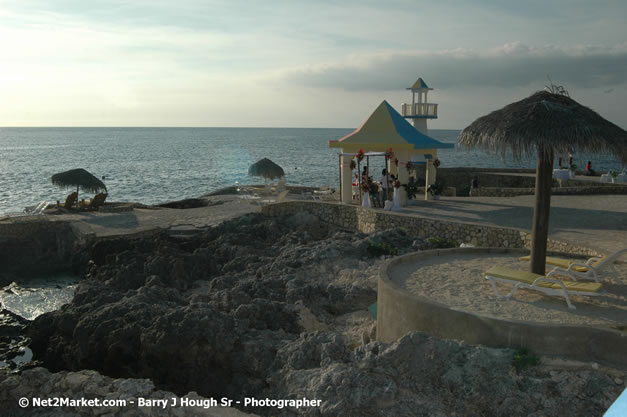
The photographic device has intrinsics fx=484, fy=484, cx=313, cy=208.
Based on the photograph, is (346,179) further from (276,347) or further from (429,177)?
(276,347)

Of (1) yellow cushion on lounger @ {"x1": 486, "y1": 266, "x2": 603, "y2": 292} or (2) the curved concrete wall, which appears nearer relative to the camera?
(2) the curved concrete wall

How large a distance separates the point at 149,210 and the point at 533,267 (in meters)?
16.3

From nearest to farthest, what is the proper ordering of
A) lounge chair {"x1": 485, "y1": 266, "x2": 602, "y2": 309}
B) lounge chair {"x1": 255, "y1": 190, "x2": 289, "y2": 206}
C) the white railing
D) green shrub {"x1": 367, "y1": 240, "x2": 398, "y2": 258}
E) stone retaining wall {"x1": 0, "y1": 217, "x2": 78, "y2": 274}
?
lounge chair {"x1": 485, "y1": 266, "x2": 602, "y2": 309}
green shrub {"x1": 367, "y1": 240, "x2": 398, "y2": 258}
stone retaining wall {"x1": 0, "y1": 217, "x2": 78, "y2": 274}
lounge chair {"x1": 255, "y1": 190, "x2": 289, "y2": 206}
the white railing

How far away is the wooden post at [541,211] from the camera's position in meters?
7.64

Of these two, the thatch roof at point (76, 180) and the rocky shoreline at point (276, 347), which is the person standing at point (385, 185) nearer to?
the rocky shoreline at point (276, 347)

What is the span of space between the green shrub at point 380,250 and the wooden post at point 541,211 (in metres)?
5.01

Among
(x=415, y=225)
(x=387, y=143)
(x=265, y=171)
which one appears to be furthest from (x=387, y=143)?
(x=265, y=171)

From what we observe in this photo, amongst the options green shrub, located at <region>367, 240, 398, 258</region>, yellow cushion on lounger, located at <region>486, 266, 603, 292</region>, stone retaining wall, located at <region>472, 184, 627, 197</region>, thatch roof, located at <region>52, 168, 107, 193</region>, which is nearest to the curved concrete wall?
yellow cushion on lounger, located at <region>486, 266, 603, 292</region>

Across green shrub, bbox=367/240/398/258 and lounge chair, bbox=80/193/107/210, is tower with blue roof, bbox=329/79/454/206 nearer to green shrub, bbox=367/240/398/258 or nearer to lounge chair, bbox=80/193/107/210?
green shrub, bbox=367/240/398/258

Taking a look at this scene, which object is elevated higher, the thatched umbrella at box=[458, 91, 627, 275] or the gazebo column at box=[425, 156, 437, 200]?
the thatched umbrella at box=[458, 91, 627, 275]

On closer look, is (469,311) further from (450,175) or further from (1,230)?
(450,175)

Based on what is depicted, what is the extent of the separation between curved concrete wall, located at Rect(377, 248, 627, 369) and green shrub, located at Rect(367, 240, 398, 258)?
537 cm

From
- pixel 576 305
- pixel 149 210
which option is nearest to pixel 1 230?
pixel 149 210

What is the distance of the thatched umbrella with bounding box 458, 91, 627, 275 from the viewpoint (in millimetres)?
7168
